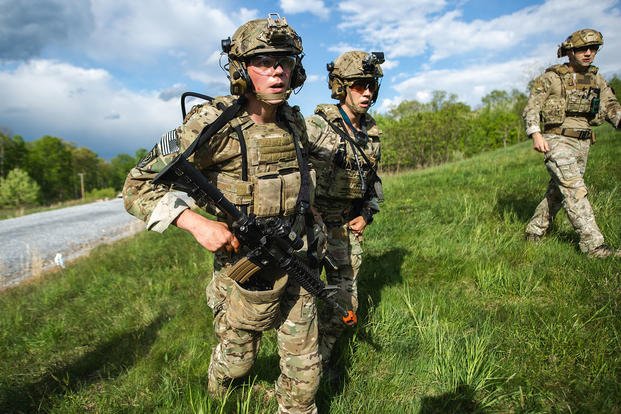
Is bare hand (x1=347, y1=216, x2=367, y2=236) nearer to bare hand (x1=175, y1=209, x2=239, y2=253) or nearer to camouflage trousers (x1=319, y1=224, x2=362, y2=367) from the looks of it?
camouflage trousers (x1=319, y1=224, x2=362, y2=367)

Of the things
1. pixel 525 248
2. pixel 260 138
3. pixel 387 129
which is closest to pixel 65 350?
pixel 260 138

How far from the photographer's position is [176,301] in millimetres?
5043

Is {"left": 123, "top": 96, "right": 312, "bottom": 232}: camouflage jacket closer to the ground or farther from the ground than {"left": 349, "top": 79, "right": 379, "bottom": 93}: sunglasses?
closer to the ground

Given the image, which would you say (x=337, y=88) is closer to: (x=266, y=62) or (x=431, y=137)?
(x=266, y=62)

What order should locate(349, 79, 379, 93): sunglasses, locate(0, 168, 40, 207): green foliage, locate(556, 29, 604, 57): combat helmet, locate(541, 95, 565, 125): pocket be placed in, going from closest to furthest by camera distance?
1. locate(349, 79, 379, 93): sunglasses
2. locate(556, 29, 604, 57): combat helmet
3. locate(541, 95, 565, 125): pocket
4. locate(0, 168, 40, 207): green foliage

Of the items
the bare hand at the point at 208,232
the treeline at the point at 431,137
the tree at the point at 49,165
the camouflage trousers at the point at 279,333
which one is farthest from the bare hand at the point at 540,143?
the tree at the point at 49,165

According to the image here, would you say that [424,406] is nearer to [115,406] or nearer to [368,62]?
[115,406]

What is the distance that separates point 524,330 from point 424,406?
108 centimetres

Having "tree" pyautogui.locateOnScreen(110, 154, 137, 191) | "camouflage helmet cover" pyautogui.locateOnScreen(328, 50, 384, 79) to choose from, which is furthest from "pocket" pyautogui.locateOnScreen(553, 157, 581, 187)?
"tree" pyautogui.locateOnScreen(110, 154, 137, 191)

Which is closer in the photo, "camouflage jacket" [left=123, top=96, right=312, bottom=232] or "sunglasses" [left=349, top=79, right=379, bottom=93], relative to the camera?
"camouflage jacket" [left=123, top=96, right=312, bottom=232]

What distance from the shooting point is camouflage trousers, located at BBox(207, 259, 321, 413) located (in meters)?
2.34

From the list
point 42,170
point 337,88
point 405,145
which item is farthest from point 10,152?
point 337,88

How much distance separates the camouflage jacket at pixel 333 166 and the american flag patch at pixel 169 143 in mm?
1233

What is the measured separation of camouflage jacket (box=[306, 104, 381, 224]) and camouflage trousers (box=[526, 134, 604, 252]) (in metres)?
2.53
